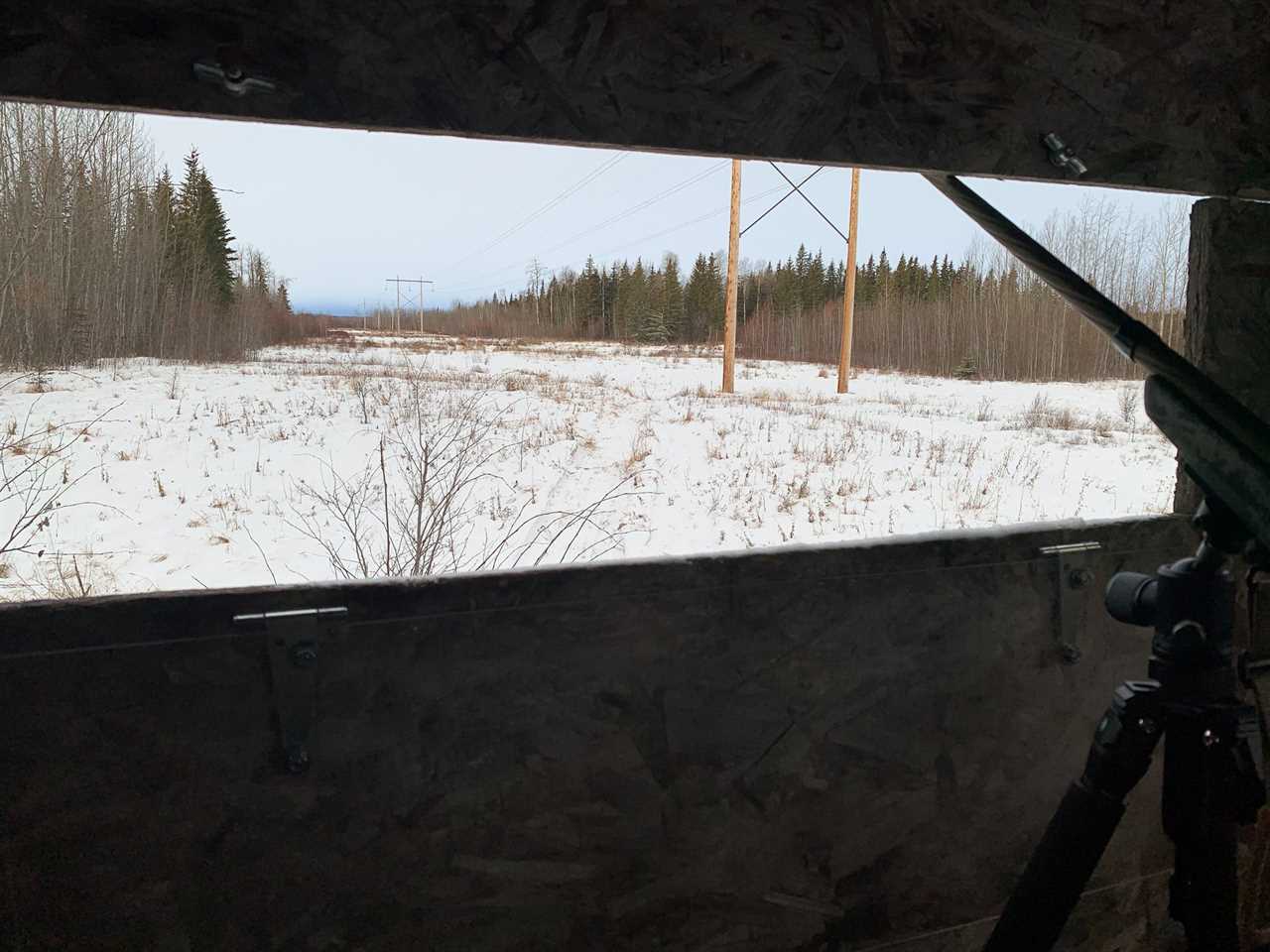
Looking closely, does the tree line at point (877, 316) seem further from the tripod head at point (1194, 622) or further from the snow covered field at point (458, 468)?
the tripod head at point (1194, 622)

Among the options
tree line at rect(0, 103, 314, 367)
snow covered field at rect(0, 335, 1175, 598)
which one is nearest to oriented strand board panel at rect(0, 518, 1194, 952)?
snow covered field at rect(0, 335, 1175, 598)

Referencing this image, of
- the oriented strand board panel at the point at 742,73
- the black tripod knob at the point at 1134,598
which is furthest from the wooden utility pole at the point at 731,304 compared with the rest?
the black tripod knob at the point at 1134,598

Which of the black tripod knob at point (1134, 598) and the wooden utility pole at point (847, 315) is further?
the wooden utility pole at point (847, 315)

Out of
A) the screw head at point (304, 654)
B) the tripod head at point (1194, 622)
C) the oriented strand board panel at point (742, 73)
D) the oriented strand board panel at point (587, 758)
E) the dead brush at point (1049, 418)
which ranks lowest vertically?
the oriented strand board panel at point (587, 758)

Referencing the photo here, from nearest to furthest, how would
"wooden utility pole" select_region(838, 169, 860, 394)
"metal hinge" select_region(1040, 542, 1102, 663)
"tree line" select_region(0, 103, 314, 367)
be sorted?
"metal hinge" select_region(1040, 542, 1102, 663) < "tree line" select_region(0, 103, 314, 367) < "wooden utility pole" select_region(838, 169, 860, 394)

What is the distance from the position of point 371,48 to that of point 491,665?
939mm

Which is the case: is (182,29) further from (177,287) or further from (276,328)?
(276,328)

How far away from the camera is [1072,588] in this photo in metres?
1.78

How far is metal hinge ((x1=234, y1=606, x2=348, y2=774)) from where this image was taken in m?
1.21

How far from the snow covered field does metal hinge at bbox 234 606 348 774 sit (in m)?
1.45

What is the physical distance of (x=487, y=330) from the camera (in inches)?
152

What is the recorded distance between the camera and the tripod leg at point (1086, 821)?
1.07 meters

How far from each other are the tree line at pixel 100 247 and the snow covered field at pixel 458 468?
197mm

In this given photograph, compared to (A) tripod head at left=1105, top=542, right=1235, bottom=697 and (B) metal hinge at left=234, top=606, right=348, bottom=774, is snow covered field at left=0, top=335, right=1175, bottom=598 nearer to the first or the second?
(B) metal hinge at left=234, top=606, right=348, bottom=774
